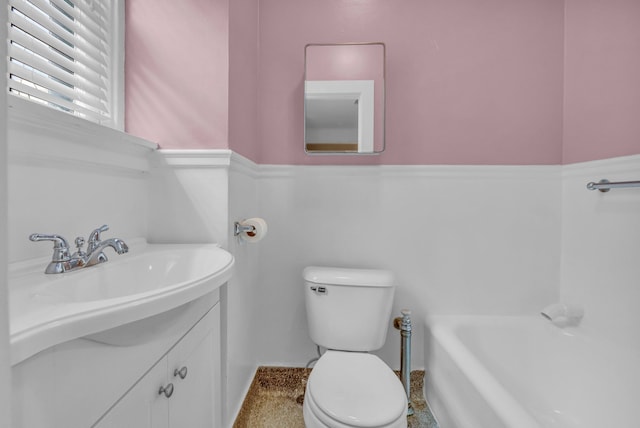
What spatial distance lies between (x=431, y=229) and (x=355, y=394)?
0.97 metres

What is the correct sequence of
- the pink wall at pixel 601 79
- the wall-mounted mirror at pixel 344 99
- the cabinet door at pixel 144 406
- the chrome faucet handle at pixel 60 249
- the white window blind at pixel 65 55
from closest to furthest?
the cabinet door at pixel 144 406, the chrome faucet handle at pixel 60 249, the white window blind at pixel 65 55, the pink wall at pixel 601 79, the wall-mounted mirror at pixel 344 99

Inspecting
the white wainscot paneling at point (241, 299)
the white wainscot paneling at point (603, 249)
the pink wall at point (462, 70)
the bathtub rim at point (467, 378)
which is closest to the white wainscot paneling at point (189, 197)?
the white wainscot paneling at point (241, 299)

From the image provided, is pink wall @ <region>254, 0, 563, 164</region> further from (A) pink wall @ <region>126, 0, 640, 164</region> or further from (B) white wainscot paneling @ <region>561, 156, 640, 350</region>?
(B) white wainscot paneling @ <region>561, 156, 640, 350</region>

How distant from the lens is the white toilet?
106 centimetres

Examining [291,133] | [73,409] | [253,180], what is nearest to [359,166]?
[291,133]

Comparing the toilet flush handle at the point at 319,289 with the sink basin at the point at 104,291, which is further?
the toilet flush handle at the point at 319,289

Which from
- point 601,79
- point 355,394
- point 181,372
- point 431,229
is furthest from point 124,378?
point 601,79

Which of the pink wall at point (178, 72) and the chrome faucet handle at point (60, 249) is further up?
the pink wall at point (178, 72)

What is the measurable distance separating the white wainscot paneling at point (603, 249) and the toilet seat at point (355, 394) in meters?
1.06

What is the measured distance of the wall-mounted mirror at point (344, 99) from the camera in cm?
167

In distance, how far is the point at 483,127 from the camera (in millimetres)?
1703

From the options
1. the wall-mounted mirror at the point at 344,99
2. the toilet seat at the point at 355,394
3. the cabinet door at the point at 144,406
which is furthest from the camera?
the wall-mounted mirror at the point at 344,99

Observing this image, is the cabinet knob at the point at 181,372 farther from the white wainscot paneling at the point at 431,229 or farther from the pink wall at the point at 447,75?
the pink wall at the point at 447,75

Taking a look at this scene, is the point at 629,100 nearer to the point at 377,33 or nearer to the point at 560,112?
the point at 560,112
